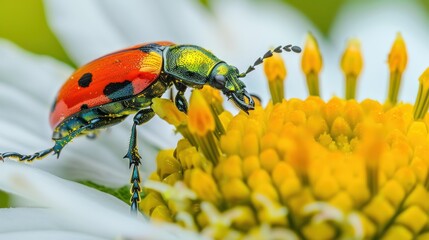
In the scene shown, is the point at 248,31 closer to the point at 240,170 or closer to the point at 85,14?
the point at 85,14

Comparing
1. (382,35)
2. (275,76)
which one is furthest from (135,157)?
(382,35)

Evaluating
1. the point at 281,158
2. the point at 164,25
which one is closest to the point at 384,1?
the point at 164,25

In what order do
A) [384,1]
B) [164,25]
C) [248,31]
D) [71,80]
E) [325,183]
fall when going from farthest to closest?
[384,1] < [248,31] < [164,25] < [71,80] < [325,183]

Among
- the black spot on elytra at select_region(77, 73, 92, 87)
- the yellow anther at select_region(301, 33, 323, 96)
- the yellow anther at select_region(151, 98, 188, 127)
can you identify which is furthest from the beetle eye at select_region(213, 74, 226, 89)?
the yellow anther at select_region(301, 33, 323, 96)

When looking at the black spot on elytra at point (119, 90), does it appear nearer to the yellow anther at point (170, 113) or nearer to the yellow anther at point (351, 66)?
the yellow anther at point (170, 113)

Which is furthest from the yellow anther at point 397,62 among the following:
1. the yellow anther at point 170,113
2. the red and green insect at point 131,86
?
the yellow anther at point 170,113

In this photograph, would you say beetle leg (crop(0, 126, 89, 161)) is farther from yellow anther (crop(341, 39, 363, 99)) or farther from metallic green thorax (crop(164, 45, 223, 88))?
yellow anther (crop(341, 39, 363, 99))
